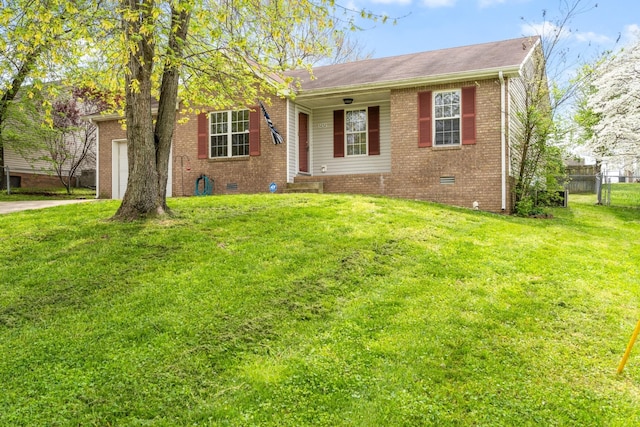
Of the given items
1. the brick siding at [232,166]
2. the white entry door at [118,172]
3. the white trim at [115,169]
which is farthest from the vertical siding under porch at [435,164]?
the white trim at [115,169]

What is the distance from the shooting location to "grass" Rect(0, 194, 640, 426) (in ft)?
11.4

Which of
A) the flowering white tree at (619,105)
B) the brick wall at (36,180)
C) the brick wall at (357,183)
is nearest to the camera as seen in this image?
the brick wall at (357,183)

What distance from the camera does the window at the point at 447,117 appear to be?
12.7m

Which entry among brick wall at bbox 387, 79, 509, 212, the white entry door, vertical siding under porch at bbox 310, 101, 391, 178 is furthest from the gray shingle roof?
the white entry door

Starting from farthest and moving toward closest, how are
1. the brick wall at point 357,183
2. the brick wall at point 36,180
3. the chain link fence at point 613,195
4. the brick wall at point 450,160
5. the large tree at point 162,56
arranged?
A: the brick wall at point 36,180
the chain link fence at point 613,195
the brick wall at point 357,183
the brick wall at point 450,160
the large tree at point 162,56

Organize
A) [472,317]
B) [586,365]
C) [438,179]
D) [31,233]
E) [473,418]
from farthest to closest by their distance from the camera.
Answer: [438,179], [31,233], [472,317], [586,365], [473,418]

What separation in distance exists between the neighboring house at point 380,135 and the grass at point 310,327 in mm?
4901

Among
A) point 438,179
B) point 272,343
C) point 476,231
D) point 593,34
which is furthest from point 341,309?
point 593,34

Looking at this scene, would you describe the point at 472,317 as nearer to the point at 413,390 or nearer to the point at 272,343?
the point at 413,390

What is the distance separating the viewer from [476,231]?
8375mm

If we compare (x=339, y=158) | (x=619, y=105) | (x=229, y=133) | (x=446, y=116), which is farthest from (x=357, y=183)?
(x=619, y=105)

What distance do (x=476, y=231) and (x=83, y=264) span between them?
19.6 feet

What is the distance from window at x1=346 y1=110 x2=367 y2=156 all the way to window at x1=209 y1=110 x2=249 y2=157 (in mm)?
3072

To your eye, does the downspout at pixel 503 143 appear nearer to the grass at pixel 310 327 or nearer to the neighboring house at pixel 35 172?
the grass at pixel 310 327
